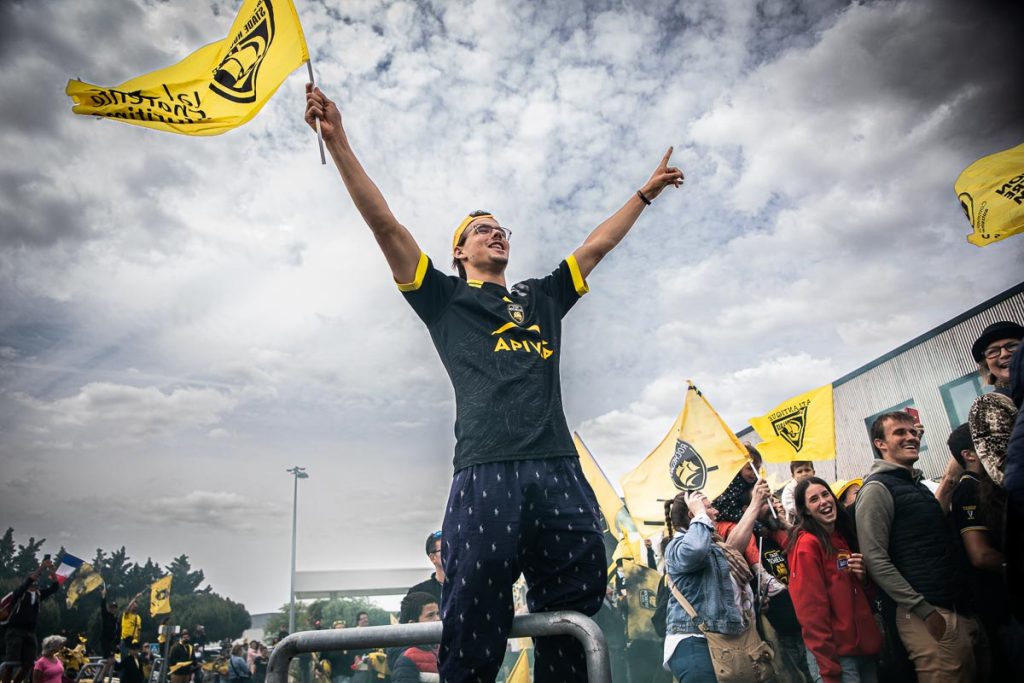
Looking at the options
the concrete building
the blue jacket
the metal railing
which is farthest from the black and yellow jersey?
the concrete building

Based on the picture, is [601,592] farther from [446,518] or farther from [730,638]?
[730,638]

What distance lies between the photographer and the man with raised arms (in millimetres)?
1892

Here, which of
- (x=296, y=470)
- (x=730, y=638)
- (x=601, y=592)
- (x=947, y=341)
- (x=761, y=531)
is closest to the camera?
(x=601, y=592)

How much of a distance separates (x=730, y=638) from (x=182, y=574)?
9834 cm

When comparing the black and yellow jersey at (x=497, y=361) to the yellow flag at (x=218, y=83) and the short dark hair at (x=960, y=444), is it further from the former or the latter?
the short dark hair at (x=960, y=444)

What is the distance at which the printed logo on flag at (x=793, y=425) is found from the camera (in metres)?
7.96

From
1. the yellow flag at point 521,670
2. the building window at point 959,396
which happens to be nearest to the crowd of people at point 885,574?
the yellow flag at point 521,670

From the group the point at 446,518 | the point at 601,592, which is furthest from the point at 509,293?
the point at 601,592

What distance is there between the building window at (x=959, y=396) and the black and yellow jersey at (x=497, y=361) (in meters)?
14.4

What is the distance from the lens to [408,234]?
239 centimetres

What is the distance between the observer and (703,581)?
Result: 5305 millimetres

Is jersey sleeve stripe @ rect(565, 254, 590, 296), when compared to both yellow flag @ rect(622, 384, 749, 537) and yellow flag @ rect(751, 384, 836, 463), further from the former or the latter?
yellow flag @ rect(751, 384, 836, 463)

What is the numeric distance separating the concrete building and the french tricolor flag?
14.0 m

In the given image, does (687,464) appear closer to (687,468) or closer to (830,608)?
(687,468)
